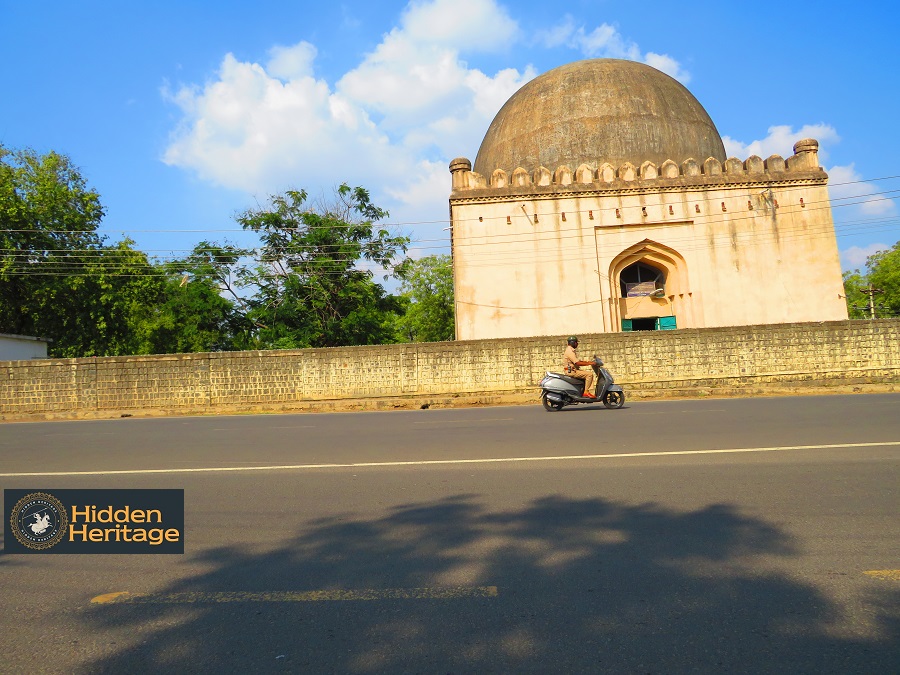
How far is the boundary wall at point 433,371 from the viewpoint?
17.0 m

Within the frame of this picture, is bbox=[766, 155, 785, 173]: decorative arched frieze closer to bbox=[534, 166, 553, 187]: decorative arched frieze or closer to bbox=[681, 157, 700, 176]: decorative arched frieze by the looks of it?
bbox=[681, 157, 700, 176]: decorative arched frieze

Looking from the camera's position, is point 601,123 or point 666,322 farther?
point 666,322

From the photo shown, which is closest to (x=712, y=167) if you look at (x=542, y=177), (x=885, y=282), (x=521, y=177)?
(x=542, y=177)

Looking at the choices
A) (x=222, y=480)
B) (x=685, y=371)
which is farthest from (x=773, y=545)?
(x=685, y=371)

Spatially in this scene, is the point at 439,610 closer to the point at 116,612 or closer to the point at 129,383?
the point at 116,612

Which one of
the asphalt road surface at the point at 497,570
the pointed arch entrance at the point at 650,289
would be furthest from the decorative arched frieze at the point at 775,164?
the asphalt road surface at the point at 497,570

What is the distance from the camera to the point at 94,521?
15.7 feet

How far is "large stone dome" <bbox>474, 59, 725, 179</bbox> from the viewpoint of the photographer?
26.3 metres

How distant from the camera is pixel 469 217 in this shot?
83.9ft

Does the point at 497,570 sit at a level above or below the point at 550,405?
below

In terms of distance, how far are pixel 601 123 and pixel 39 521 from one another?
25.7 metres

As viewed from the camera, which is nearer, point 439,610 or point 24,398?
point 439,610

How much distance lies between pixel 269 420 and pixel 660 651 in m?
12.2

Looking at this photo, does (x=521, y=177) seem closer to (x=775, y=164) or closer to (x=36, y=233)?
(x=775, y=164)
